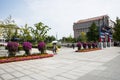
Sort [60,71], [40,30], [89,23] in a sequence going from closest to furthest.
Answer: [60,71], [40,30], [89,23]

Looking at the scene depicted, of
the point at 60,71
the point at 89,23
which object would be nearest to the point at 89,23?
the point at 89,23

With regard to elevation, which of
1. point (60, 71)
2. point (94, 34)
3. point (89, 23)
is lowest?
point (60, 71)

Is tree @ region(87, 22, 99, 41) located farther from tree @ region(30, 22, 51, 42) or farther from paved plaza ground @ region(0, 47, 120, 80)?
paved plaza ground @ region(0, 47, 120, 80)

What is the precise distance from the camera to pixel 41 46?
17.5 meters

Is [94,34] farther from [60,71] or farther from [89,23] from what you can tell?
[60,71]

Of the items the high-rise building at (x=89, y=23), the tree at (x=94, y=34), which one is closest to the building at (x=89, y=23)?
the high-rise building at (x=89, y=23)

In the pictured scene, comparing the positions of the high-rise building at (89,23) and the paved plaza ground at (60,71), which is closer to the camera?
the paved plaza ground at (60,71)

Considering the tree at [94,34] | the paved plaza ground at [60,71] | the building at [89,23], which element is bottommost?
the paved plaza ground at [60,71]

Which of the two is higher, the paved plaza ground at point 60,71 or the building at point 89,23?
the building at point 89,23

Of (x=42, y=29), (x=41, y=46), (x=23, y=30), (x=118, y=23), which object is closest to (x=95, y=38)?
(x=118, y=23)

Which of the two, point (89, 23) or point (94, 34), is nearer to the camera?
point (94, 34)

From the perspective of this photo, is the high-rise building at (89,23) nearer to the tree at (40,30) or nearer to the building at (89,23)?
the building at (89,23)

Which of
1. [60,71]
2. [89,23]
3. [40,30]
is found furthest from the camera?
[89,23]

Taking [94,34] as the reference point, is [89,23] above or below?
above
